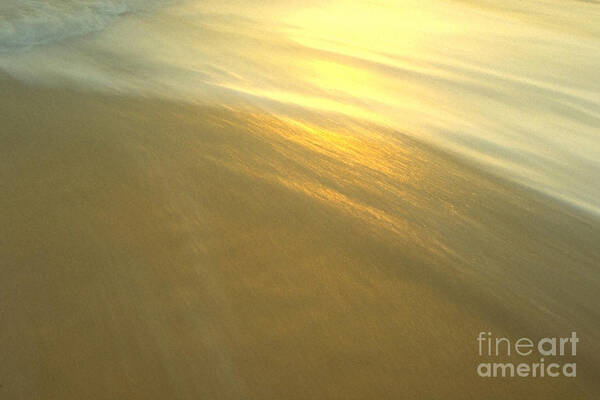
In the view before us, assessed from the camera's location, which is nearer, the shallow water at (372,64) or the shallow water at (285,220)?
the shallow water at (285,220)

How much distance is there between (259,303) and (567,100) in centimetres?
216

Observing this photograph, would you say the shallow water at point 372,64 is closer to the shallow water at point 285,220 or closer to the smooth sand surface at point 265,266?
the shallow water at point 285,220

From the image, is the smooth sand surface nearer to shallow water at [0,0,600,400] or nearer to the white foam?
shallow water at [0,0,600,400]

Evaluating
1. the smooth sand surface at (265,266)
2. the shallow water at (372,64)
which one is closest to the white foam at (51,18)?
the shallow water at (372,64)

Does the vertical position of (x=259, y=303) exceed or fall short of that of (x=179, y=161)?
it falls short

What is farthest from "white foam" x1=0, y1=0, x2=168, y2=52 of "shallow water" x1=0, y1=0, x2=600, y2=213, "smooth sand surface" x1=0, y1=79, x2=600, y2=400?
"smooth sand surface" x1=0, y1=79, x2=600, y2=400

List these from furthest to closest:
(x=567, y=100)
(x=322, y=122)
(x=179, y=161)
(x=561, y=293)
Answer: (x=567, y=100)
(x=322, y=122)
(x=179, y=161)
(x=561, y=293)

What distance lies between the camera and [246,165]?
6.75 ft

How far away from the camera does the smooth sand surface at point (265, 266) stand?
4.33ft

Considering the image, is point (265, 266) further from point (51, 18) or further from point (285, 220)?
point (51, 18)

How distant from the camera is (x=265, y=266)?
1591 millimetres

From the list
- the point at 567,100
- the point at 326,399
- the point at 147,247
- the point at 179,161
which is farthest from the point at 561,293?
the point at 567,100

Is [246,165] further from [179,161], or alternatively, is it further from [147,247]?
[147,247]

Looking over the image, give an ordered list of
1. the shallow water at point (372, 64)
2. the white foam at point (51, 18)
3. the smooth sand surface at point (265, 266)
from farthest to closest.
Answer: the white foam at point (51, 18), the shallow water at point (372, 64), the smooth sand surface at point (265, 266)
